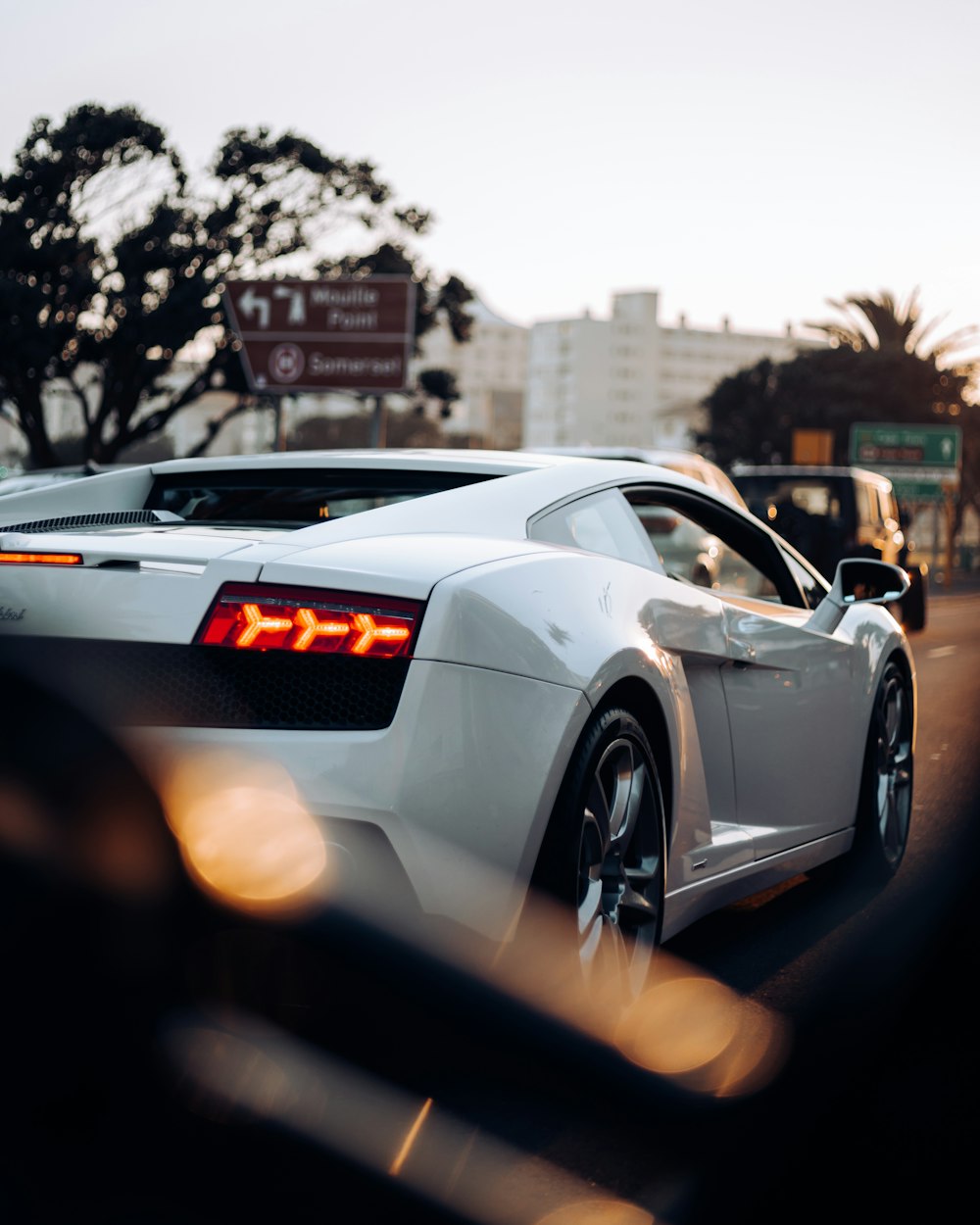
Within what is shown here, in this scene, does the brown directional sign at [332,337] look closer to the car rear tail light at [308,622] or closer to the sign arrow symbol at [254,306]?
the sign arrow symbol at [254,306]

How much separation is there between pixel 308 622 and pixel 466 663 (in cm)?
29

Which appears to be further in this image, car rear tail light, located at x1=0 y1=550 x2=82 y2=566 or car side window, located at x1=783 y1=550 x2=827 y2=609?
car side window, located at x1=783 y1=550 x2=827 y2=609

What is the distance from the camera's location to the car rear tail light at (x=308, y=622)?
2928 millimetres

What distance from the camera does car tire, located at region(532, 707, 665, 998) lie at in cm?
328

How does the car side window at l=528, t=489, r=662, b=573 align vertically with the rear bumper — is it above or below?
above

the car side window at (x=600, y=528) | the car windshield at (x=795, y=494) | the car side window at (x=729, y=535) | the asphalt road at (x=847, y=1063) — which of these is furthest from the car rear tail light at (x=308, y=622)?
the car windshield at (x=795, y=494)

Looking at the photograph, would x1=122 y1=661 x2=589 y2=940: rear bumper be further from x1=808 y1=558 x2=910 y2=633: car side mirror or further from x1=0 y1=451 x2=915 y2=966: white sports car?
x1=808 y1=558 x2=910 y2=633: car side mirror

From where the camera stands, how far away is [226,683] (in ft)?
9.51

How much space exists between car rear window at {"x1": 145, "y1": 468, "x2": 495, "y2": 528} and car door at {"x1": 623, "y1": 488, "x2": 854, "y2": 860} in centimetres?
56

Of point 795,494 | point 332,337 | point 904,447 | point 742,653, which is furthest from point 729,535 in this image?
point 904,447

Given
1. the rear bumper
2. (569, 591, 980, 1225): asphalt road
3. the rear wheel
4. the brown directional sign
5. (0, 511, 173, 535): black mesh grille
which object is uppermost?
the brown directional sign

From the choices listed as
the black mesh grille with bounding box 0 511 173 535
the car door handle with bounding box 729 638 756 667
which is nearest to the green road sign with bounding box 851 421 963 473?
the car door handle with bounding box 729 638 756 667

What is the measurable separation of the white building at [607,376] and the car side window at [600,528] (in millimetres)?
170406

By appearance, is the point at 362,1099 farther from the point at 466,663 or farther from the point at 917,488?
the point at 917,488
